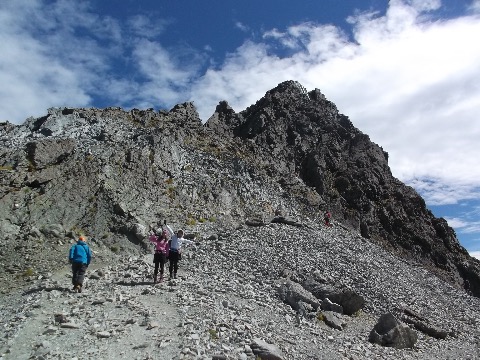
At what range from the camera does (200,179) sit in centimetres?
4159

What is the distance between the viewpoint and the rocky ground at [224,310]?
14.3 m

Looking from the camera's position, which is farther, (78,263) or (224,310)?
(78,263)

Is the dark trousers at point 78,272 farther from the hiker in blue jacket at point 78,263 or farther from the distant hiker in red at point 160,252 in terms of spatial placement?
the distant hiker in red at point 160,252

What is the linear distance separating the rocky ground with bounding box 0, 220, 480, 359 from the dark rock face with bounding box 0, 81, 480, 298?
13.4 feet

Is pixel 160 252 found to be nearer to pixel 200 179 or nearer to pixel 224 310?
pixel 224 310

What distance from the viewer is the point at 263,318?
750 inches

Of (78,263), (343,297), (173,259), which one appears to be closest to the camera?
(78,263)

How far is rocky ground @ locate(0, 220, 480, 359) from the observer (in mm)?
14281

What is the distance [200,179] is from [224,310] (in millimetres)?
23995

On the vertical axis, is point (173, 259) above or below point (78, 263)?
above

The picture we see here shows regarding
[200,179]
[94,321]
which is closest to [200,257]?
[94,321]

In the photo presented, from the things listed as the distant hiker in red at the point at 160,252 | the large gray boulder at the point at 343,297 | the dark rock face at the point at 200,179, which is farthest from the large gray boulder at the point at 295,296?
the dark rock face at the point at 200,179

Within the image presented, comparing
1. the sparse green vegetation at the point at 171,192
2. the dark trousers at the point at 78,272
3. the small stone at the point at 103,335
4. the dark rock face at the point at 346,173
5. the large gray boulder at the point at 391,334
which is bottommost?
the large gray boulder at the point at 391,334

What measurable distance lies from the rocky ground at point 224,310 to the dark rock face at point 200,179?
13.4 ft
